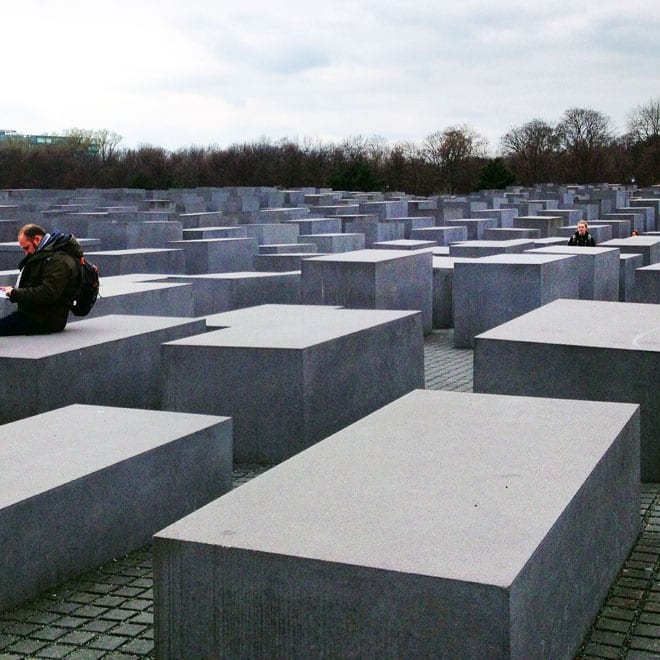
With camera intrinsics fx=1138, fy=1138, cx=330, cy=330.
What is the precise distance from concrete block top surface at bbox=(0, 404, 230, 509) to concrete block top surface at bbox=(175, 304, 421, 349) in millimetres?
1446

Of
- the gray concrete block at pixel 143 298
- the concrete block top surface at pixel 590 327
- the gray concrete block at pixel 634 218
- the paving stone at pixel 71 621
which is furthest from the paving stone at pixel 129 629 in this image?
the gray concrete block at pixel 634 218

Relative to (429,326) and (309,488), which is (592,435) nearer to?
(309,488)

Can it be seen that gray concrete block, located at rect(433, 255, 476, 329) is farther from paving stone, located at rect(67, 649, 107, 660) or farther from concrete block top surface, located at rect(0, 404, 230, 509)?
paving stone, located at rect(67, 649, 107, 660)

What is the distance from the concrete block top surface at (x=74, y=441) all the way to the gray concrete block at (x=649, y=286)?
6251mm

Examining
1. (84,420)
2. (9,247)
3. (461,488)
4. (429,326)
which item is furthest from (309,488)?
(9,247)

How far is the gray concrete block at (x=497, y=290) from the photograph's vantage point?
486 inches

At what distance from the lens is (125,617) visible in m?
4.68

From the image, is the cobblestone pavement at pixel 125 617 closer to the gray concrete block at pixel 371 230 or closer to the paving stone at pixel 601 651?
the paving stone at pixel 601 651

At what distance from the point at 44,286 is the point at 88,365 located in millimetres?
734

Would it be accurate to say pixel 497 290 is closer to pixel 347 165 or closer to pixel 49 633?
pixel 49 633

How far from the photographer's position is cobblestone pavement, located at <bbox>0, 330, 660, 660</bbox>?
4.32m

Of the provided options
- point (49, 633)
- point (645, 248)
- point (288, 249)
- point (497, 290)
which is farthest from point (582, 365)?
point (288, 249)

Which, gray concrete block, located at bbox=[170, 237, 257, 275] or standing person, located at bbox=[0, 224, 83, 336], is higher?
standing person, located at bbox=[0, 224, 83, 336]

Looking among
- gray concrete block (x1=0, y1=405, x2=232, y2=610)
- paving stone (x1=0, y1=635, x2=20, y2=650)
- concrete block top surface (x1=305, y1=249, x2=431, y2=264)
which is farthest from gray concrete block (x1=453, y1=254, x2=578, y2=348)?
paving stone (x1=0, y1=635, x2=20, y2=650)
